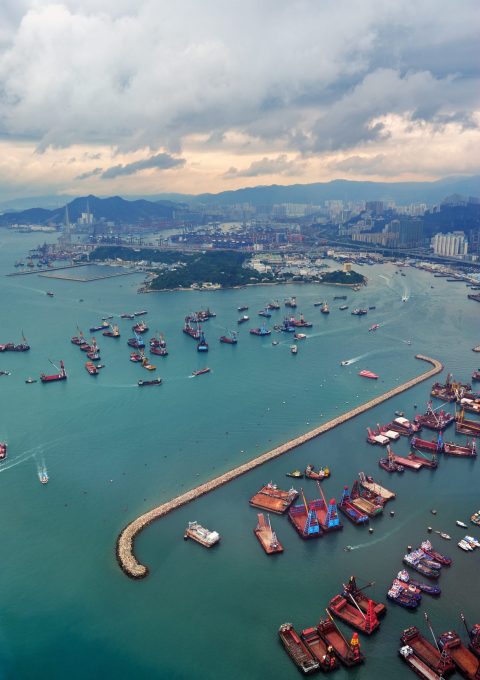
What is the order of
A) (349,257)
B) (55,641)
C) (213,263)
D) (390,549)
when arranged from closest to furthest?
(55,641) → (390,549) → (213,263) → (349,257)

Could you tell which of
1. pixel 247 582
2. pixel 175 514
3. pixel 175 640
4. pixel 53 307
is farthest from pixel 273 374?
pixel 53 307

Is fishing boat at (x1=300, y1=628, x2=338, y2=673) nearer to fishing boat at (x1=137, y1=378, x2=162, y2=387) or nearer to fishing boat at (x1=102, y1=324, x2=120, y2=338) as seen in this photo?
fishing boat at (x1=137, y1=378, x2=162, y2=387)

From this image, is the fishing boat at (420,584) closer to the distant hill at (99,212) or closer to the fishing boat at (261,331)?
the fishing boat at (261,331)

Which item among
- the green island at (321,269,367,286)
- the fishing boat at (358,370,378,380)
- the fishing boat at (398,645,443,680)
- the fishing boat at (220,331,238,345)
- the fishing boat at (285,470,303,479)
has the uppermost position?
the green island at (321,269,367,286)

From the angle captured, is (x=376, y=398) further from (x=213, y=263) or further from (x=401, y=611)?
(x=213, y=263)

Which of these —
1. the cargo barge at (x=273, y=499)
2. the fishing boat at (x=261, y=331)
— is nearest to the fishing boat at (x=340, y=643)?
the cargo barge at (x=273, y=499)

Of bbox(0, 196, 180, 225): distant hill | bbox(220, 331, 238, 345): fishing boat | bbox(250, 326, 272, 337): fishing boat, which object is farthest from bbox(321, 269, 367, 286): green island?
bbox(0, 196, 180, 225): distant hill

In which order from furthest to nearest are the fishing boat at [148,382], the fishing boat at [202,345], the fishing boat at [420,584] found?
the fishing boat at [202,345] → the fishing boat at [148,382] → the fishing boat at [420,584]
